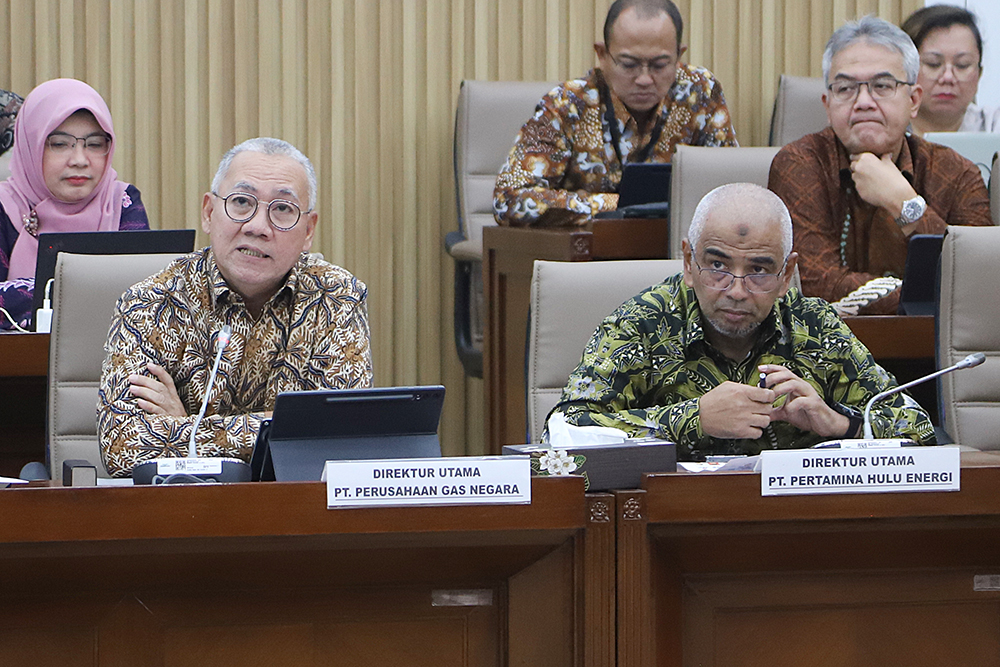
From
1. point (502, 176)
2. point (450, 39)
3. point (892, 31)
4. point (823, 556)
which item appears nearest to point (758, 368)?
point (823, 556)

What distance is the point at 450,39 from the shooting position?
4.34 metres

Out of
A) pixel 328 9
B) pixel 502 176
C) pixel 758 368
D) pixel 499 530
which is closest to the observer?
pixel 499 530

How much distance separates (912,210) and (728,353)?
904 millimetres

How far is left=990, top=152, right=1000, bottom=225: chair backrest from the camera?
2959mm

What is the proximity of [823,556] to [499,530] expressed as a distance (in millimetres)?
388

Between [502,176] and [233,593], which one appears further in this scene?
[502,176]

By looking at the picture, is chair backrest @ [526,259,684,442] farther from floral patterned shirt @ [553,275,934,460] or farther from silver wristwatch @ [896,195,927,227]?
silver wristwatch @ [896,195,927,227]

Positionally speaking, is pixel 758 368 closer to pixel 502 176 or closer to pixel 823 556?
pixel 823 556

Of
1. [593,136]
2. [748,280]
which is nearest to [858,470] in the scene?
[748,280]

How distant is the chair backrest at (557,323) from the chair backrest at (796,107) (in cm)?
220

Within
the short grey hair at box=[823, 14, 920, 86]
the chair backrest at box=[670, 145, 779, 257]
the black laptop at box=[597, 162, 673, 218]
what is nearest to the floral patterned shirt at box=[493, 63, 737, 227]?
the black laptop at box=[597, 162, 673, 218]

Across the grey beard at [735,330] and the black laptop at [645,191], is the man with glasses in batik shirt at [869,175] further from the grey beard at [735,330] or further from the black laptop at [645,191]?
the grey beard at [735,330]

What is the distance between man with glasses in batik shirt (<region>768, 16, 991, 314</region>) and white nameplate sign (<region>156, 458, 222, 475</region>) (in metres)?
1.61

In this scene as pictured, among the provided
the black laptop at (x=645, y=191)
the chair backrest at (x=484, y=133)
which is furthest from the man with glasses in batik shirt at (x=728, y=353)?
the chair backrest at (x=484, y=133)
